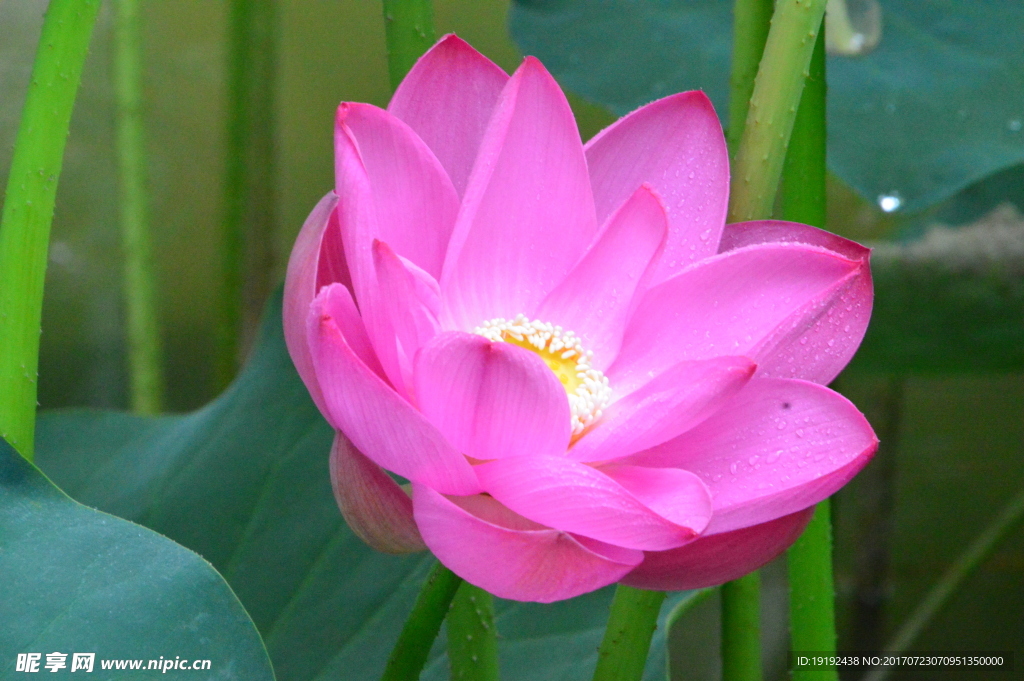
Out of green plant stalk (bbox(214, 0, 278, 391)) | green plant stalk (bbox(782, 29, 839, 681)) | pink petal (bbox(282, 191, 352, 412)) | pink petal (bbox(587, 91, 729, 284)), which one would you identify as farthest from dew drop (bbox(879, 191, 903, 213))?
green plant stalk (bbox(214, 0, 278, 391))

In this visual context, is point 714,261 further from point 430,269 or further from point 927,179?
point 927,179

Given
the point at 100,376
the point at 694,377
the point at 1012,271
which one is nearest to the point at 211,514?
the point at 694,377

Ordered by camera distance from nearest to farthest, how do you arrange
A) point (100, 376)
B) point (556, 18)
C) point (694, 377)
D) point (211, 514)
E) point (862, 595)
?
point (694, 377), point (211, 514), point (556, 18), point (100, 376), point (862, 595)

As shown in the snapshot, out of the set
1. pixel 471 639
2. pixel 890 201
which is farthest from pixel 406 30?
pixel 890 201

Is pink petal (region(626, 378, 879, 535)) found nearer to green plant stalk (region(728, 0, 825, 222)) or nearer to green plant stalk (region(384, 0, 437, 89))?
green plant stalk (region(728, 0, 825, 222))

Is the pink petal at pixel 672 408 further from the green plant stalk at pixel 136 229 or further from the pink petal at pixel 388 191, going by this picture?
the green plant stalk at pixel 136 229

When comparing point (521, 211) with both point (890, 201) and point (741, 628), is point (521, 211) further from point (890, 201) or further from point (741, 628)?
point (890, 201)
